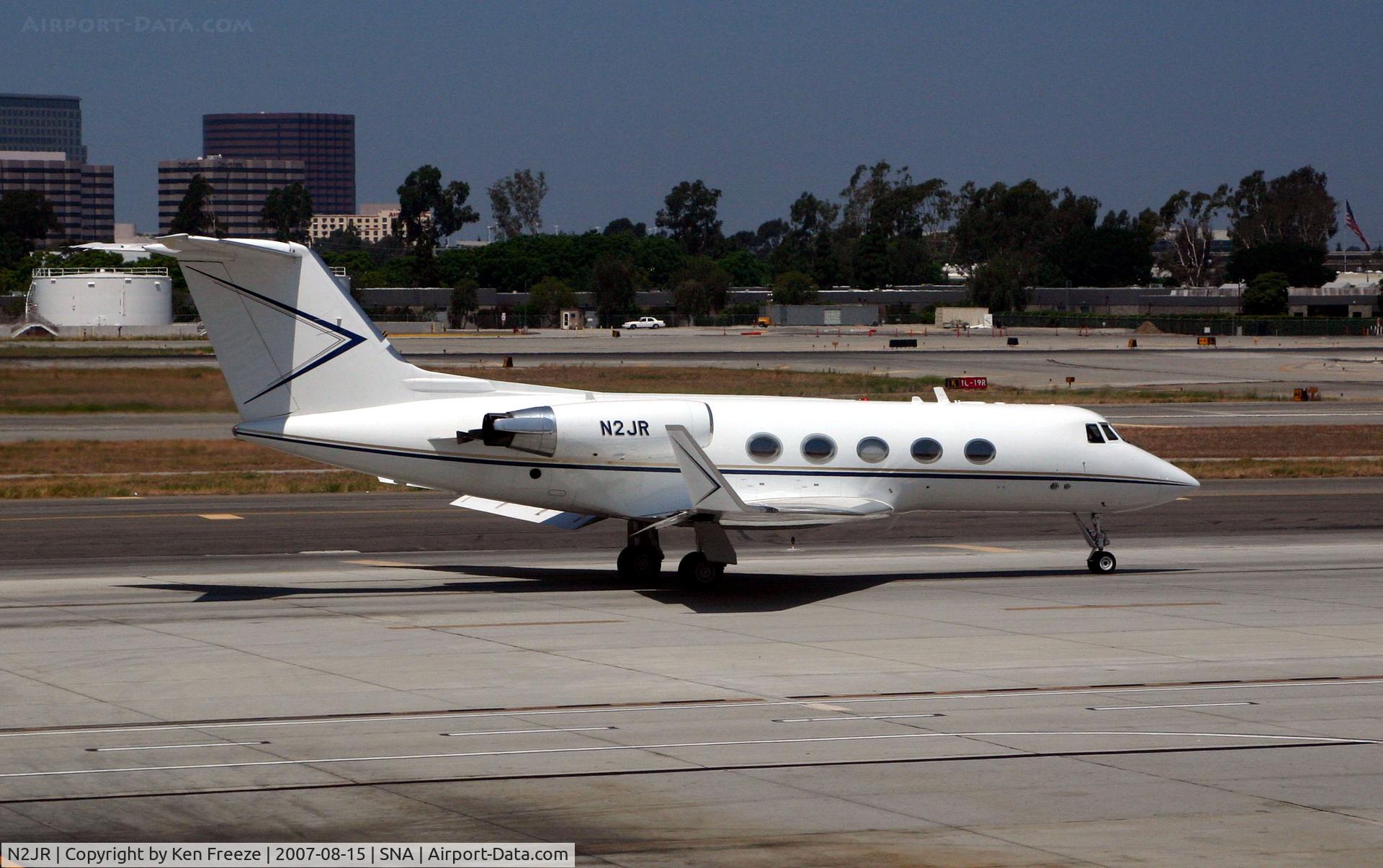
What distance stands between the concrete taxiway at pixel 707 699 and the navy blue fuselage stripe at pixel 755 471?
5.51ft

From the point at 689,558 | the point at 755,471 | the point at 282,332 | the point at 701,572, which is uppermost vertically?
the point at 282,332

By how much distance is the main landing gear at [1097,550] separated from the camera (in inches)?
990

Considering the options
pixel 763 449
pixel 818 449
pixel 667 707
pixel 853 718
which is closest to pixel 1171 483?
pixel 818 449

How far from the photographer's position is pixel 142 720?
14719mm

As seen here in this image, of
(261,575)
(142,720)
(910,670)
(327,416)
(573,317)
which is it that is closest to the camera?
(142,720)

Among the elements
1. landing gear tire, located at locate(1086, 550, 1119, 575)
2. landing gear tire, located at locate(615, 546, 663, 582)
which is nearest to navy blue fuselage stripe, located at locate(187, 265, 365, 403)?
landing gear tire, located at locate(615, 546, 663, 582)

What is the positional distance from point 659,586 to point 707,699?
786 cm

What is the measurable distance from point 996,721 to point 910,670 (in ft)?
8.47

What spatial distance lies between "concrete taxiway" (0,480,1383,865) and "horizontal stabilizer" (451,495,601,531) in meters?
1.09

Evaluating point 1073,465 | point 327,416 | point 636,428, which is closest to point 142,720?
point 327,416

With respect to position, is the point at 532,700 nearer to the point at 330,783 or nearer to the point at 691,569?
the point at 330,783

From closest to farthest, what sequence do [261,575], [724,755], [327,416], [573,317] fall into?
[724,755] → [327,416] → [261,575] → [573,317]

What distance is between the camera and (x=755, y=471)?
76.0ft

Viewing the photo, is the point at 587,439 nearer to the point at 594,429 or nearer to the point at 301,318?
the point at 594,429
